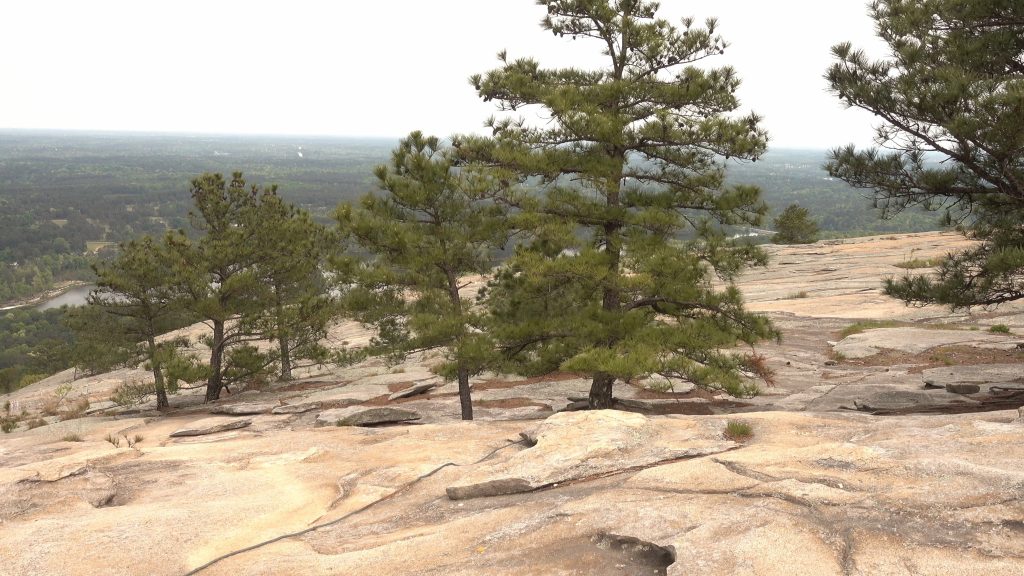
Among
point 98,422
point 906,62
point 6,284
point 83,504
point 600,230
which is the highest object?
point 906,62

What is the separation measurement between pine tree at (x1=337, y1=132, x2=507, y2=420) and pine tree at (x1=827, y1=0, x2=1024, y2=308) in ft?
24.3

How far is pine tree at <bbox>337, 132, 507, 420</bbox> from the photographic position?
549 inches

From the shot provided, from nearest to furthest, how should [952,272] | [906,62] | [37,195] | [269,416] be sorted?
[906,62] < [952,272] < [269,416] < [37,195]

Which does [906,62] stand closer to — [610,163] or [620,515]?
[610,163]

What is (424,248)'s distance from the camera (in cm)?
1445

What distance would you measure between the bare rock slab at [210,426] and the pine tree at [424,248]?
13.8 ft

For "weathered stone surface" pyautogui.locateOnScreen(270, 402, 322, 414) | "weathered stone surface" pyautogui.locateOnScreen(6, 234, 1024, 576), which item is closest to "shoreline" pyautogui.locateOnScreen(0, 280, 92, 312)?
"weathered stone surface" pyautogui.locateOnScreen(270, 402, 322, 414)

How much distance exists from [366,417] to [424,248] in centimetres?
440

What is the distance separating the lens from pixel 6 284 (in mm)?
124875

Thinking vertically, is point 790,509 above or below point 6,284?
above

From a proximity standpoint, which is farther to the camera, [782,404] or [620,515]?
[782,404]

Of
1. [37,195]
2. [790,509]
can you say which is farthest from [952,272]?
[37,195]

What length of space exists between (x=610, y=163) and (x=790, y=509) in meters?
8.49

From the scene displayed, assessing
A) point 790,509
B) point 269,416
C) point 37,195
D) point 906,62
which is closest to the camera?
point 790,509
